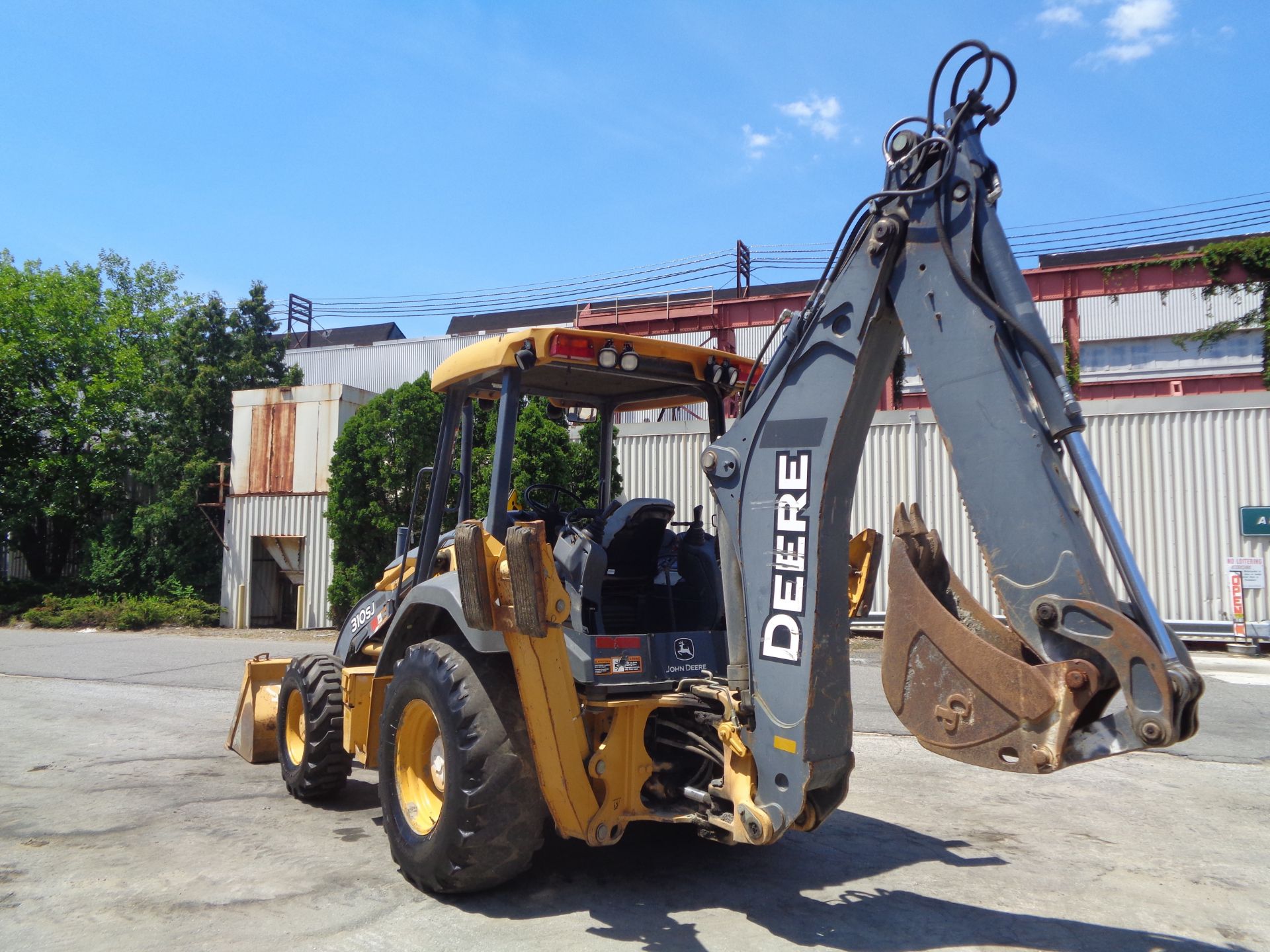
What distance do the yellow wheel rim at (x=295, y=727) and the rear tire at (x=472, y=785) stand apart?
2.22 metres

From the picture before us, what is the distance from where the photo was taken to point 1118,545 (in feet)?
10.3

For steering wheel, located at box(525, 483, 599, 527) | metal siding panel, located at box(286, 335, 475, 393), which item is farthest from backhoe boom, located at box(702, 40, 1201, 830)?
metal siding panel, located at box(286, 335, 475, 393)

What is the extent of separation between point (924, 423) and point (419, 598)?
13903 millimetres

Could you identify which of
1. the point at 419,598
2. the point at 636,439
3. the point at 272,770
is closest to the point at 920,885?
the point at 419,598

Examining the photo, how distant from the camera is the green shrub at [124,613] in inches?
840

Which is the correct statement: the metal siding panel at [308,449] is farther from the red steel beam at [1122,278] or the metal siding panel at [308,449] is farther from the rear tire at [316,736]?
the rear tire at [316,736]

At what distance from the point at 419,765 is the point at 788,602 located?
2.27 meters

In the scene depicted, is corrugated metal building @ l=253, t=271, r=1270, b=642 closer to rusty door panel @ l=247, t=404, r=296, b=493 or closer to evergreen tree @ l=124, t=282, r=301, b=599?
rusty door panel @ l=247, t=404, r=296, b=493

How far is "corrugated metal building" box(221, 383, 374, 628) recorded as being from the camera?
69.0 ft

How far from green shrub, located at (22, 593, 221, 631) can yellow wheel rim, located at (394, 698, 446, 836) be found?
19.0 meters

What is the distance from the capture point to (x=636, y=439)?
Result: 19.2 metres

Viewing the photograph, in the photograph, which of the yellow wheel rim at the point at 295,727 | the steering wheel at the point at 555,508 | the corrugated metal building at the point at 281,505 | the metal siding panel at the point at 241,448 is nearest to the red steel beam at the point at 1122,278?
the corrugated metal building at the point at 281,505

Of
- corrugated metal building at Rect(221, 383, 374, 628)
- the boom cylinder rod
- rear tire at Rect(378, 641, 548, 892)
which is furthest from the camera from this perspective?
corrugated metal building at Rect(221, 383, 374, 628)

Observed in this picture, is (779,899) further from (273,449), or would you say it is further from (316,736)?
(273,449)
